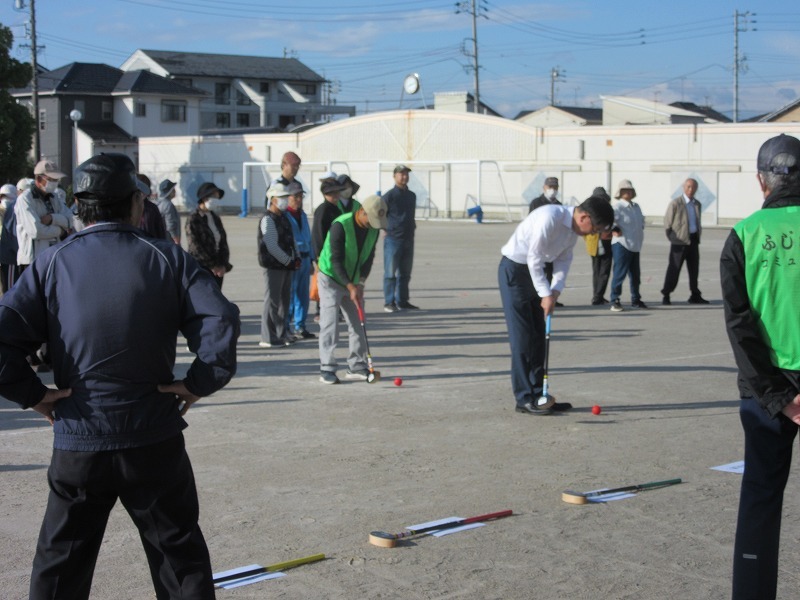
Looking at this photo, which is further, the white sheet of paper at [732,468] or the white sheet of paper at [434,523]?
the white sheet of paper at [732,468]

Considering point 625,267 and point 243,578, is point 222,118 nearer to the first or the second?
point 625,267

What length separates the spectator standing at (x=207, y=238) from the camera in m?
11.4

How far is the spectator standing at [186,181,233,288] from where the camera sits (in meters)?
11.4

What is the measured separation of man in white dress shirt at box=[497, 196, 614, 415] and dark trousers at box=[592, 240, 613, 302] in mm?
8006

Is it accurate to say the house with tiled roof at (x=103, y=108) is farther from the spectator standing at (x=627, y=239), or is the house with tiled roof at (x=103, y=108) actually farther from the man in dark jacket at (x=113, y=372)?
the man in dark jacket at (x=113, y=372)

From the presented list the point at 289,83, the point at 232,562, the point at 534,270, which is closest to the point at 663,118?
the point at 289,83

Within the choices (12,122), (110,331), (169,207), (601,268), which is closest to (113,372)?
(110,331)

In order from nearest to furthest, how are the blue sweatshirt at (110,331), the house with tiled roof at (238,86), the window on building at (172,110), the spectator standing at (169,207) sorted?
the blue sweatshirt at (110,331) < the spectator standing at (169,207) < the window on building at (172,110) < the house with tiled roof at (238,86)

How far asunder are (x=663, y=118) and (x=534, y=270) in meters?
58.4

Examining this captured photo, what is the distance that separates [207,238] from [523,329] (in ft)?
13.6

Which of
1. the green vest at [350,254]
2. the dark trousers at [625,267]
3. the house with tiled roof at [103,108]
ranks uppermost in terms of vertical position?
the house with tiled roof at [103,108]

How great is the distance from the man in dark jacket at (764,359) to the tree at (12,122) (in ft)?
154

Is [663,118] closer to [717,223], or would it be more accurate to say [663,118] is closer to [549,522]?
[717,223]

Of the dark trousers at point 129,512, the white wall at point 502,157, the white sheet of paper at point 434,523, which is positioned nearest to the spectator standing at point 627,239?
the white sheet of paper at point 434,523
